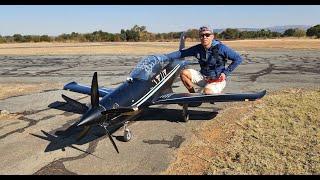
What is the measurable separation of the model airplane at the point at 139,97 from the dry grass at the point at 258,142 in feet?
2.63

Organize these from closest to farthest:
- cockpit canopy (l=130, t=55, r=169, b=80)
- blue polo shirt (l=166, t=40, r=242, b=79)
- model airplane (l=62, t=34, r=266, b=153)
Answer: model airplane (l=62, t=34, r=266, b=153) → cockpit canopy (l=130, t=55, r=169, b=80) → blue polo shirt (l=166, t=40, r=242, b=79)

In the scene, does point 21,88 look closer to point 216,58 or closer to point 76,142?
point 76,142

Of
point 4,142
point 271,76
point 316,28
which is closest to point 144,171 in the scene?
point 4,142

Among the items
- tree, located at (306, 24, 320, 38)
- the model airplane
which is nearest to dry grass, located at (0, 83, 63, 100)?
the model airplane

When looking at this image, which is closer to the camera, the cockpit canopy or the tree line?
the cockpit canopy

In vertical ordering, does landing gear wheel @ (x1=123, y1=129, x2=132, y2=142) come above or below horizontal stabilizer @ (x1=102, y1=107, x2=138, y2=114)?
below

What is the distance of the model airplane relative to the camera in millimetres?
7863

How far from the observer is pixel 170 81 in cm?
1116

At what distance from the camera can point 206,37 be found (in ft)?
33.5

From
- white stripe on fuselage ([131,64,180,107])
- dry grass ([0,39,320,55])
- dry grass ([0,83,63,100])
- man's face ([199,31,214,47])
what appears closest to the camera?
white stripe on fuselage ([131,64,180,107])

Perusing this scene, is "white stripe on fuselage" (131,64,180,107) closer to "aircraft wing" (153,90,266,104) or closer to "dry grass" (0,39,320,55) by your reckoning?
"aircraft wing" (153,90,266,104)

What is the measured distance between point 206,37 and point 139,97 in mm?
2570

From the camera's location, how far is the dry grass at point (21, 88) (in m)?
15.6

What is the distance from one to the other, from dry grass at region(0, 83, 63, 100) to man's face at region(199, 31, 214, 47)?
341 inches
